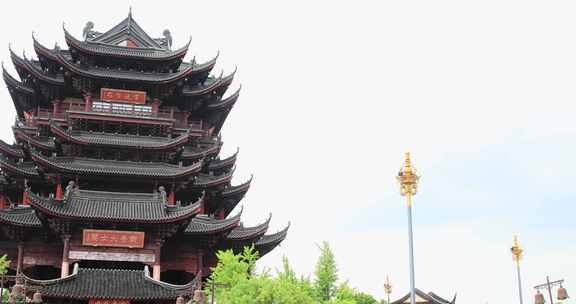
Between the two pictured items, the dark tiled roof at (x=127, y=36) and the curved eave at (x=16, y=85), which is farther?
the dark tiled roof at (x=127, y=36)

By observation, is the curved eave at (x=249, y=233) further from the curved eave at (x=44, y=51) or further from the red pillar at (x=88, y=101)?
the curved eave at (x=44, y=51)

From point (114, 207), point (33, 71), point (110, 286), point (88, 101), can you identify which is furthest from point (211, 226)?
point (33, 71)

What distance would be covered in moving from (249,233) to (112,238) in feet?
26.2

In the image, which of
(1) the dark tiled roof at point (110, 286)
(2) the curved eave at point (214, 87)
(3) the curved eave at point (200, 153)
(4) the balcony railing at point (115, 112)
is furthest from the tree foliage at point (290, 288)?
(2) the curved eave at point (214, 87)

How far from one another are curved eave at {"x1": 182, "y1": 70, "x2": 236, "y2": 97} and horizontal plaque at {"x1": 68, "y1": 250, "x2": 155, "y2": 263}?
483 inches

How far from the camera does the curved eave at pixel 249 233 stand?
37.1 meters

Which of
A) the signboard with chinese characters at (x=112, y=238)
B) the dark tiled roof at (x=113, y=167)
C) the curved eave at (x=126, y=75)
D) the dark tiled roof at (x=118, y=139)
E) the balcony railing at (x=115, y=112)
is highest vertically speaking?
the curved eave at (x=126, y=75)

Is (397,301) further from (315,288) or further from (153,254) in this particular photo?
(153,254)

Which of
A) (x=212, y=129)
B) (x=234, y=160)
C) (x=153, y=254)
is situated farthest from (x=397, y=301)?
(x=212, y=129)

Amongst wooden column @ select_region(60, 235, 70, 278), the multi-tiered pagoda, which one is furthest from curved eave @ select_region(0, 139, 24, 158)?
wooden column @ select_region(60, 235, 70, 278)

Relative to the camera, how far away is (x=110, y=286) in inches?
1223

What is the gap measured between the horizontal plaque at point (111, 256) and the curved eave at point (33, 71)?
1267 cm

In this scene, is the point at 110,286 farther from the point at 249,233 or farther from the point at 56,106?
the point at 56,106

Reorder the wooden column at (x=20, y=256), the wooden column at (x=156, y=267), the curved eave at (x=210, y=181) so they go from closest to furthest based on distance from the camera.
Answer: the wooden column at (x=156, y=267), the wooden column at (x=20, y=256), the curved eave at (x=210, y=181)
